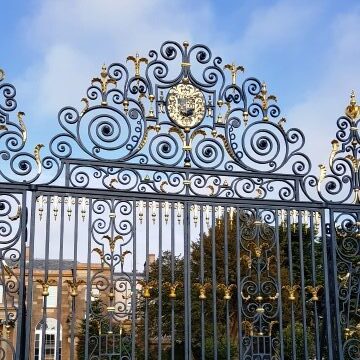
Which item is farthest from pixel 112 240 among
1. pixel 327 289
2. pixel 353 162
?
pixel 353 162

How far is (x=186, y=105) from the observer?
7.16m

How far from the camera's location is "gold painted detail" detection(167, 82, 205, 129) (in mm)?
7125

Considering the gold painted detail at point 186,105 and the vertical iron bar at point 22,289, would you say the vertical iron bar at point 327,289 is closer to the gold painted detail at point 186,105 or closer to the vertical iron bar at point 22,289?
the gold painted detail at point 186,105

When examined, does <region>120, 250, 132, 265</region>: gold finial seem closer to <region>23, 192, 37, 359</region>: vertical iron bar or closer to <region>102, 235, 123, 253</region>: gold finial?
<region>102, 235, 123, 253</region>: gold finial

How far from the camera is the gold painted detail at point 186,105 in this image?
7125 mm

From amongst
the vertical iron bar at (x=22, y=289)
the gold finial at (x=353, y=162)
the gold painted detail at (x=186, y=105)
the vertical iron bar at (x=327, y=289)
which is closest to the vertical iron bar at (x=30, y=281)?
the vertical iron bar at (x=22, y=289)

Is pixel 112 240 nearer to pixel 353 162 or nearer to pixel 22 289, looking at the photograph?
pixel 22 289

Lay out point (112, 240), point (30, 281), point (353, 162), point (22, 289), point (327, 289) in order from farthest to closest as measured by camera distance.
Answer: point (353, 162)
point (327, 289)
point (112, 240)
point (22, 289)
point (30, 281)

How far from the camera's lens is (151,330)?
17672 mm

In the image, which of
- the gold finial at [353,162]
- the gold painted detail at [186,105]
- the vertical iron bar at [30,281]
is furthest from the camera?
the gold finial at [353,162]

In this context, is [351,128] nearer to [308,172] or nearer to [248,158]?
[308,172]

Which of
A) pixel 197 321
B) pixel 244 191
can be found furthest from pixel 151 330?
pixel 244 191

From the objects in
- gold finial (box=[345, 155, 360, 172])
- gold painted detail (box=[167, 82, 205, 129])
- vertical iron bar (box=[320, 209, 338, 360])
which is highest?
gold painted detail (box=[167, 82, 205, 129])

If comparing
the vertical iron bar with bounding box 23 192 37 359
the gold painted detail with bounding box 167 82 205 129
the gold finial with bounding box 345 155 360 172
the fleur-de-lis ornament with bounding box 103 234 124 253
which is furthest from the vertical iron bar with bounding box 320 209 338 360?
the vertical iron bar with bounding box 23 192 37 359
